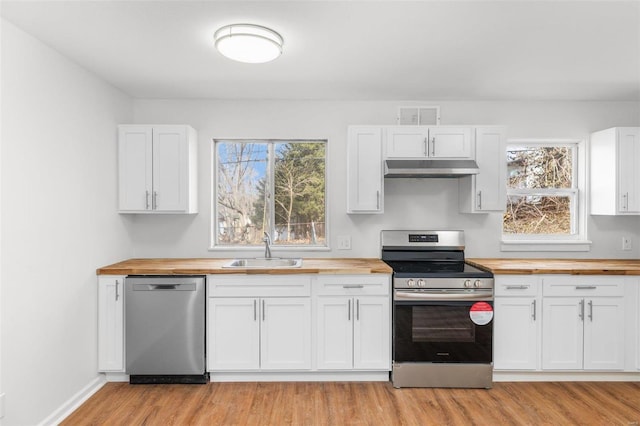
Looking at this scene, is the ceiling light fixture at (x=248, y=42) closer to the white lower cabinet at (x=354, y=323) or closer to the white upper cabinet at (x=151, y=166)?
the white upper cabinet at (x=151, y=166)

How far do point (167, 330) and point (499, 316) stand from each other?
2.59m

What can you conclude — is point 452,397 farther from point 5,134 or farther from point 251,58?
point 5,134

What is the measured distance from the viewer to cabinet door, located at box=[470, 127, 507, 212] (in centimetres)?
330

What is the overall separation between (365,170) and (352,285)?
40.0 inches

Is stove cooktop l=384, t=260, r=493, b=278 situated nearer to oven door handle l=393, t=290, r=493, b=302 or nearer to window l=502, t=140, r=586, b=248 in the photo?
oven door handle l=393, t=290, r=493, b=302

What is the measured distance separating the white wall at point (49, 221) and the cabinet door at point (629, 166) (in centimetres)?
440

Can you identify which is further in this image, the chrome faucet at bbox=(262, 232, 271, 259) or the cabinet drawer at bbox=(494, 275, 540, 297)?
the chrome faucet at bbox=(262, 232, 271, 259)

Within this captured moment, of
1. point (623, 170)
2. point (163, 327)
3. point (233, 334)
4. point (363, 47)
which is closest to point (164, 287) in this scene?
point (163, 327)

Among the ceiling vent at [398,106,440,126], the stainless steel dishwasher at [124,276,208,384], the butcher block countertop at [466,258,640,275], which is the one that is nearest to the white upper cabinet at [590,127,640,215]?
the butcher block countertop at [466,258,640,275]

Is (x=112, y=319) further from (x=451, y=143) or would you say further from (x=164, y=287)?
(x=451, y=143)

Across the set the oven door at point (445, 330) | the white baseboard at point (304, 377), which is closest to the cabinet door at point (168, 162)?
the white baseboard at point (304, 377)

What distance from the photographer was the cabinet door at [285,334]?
2.96 meters

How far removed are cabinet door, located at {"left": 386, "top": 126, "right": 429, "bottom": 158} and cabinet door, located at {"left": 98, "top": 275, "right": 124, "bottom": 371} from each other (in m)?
2.47

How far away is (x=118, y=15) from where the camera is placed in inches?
80.6
